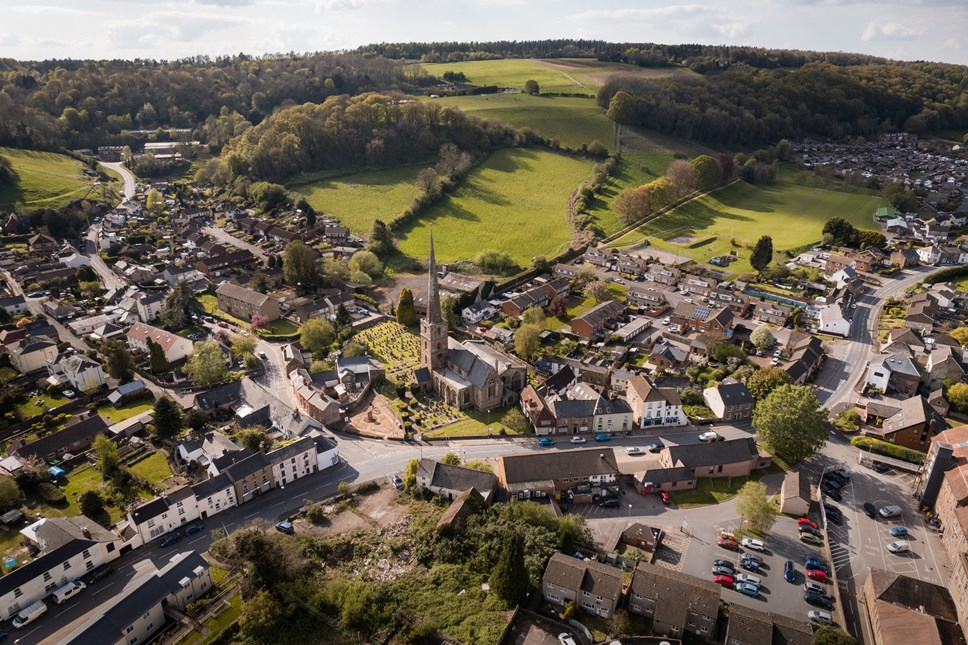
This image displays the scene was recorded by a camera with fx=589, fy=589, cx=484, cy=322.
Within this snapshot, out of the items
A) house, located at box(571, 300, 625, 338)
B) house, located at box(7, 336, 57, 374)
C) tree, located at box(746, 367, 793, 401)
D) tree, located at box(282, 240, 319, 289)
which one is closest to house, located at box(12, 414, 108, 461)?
house, located at box(7, 336, 57, 374)

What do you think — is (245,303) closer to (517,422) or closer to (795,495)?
(517,422)

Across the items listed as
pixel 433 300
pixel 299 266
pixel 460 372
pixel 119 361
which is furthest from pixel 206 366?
pixel 299 266

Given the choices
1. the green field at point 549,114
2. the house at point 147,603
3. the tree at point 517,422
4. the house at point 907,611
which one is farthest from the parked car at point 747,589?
the green field at point 549,114

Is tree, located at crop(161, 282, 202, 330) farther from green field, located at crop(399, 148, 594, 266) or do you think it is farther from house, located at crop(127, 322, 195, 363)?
green field, located at crop(399, 148, 594, 266)

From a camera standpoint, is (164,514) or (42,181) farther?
(42,181)

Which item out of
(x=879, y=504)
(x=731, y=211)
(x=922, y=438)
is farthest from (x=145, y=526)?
(x=731, y=211)

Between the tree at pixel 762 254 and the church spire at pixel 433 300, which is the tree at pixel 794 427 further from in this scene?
the tree at pixel 762 254

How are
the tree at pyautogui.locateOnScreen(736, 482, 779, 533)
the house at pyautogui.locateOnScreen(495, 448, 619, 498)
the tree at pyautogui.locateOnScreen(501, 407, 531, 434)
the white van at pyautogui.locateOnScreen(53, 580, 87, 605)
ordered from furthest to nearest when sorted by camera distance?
the tree at pyautogui.locateOnScreen(501, 407, 531, 434) → the house at pyautogui.locateOnScreen(495, 448, 619, 498) → the tree at pyautogui.locateOnScreen(736, 482, 779, 533) → the white van at pyautogui.locateOnScreen(53, 580, 87, 605)

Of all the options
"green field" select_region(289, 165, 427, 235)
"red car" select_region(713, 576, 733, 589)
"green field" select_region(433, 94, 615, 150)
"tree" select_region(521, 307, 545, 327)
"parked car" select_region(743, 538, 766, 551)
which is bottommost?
"red car" select_region(713, 576, 733, 589)
